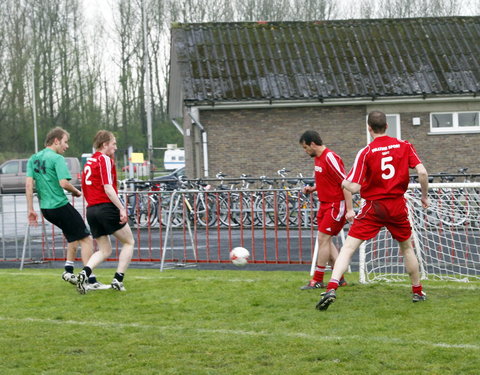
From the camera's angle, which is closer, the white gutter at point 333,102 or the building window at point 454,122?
the white gutter at point 333,102

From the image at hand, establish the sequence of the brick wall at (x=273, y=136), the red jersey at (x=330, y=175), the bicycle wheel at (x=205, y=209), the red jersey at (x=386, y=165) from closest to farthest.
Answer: the red jersey at (x=386, y=165) → the red jersey at (x=330, y=175) → the bicycle wheel at (x=205, y=209) → the brick wall at (x=273, y=136)

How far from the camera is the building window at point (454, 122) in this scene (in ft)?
85.9

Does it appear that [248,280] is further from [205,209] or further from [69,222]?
[205,209]

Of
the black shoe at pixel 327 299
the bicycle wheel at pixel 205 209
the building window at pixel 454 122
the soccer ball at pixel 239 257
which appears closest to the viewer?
the black shoe at pixel 327 299

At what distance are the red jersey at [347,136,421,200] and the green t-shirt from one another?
147 inches

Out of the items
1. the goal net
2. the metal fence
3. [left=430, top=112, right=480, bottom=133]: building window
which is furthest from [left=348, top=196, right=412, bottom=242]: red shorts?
[left=430, top=112, right=480, bottom=133]: building window

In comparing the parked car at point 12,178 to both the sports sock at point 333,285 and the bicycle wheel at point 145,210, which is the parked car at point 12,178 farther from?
the sports sock at point 333,285

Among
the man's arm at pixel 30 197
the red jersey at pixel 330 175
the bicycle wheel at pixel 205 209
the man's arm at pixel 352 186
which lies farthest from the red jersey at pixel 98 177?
the bicycle wheel at pixel 205 209

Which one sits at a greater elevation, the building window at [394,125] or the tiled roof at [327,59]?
the tiled roof at [327,59]

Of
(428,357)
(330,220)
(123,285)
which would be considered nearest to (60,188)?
(123,285)

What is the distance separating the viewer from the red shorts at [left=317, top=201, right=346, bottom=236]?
9.30m

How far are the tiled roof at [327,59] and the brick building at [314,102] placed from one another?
0.11 ft

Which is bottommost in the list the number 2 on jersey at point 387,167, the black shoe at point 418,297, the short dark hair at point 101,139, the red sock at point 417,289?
the black shoe at point 418,297

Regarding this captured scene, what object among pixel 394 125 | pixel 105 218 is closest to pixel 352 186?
pixel 105 218
